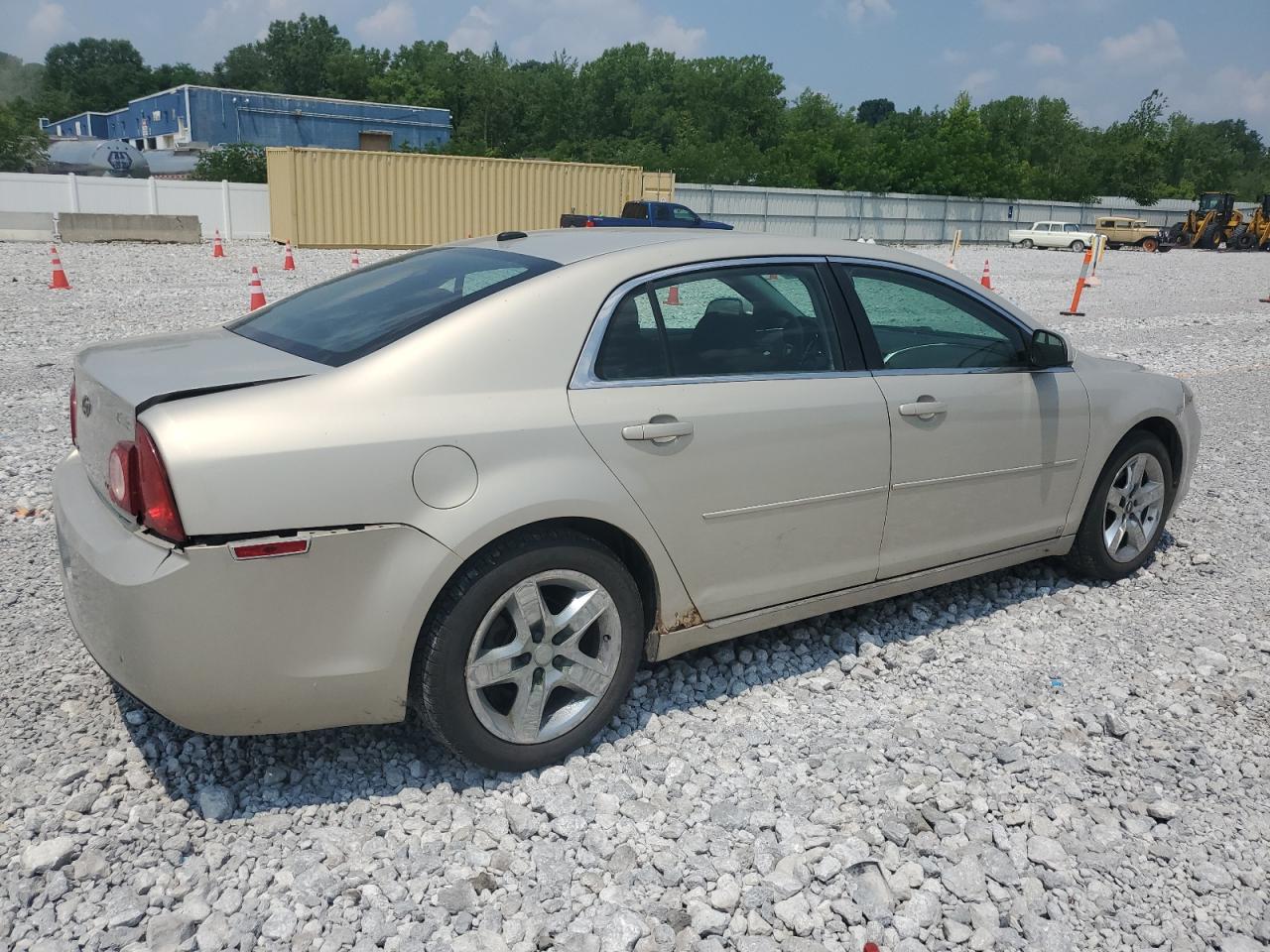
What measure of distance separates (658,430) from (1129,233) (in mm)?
46270

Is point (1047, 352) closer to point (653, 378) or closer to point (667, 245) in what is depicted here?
point (667, 245)

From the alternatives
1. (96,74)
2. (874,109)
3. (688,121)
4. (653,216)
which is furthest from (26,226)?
(874,109)

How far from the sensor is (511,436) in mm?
2857

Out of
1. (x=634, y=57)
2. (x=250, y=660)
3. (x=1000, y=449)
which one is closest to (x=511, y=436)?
→ (x=250, y=660)

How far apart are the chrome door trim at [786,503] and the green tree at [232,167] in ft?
136

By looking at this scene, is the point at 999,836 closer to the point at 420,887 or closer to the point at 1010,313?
the point at 420,887

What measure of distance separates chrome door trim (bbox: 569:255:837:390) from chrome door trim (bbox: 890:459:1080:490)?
444 mm

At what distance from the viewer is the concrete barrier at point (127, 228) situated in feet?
79.7

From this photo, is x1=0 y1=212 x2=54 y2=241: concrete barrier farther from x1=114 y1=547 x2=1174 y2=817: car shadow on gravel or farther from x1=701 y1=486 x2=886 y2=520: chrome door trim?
x1=701 y1=486 x2=886 y2=520: chrome door trim

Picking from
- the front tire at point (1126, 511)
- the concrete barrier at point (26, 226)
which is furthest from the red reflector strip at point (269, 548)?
the concrete barrier at point (26, 226)

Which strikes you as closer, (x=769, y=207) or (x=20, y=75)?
(x=769, y=207)

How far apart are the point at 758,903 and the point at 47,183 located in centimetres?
3073

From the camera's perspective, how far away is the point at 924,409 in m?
3.76

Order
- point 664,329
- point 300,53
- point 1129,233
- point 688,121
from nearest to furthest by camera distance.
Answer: point 664,329
point 1129,233
point 688,121
point 300,53
